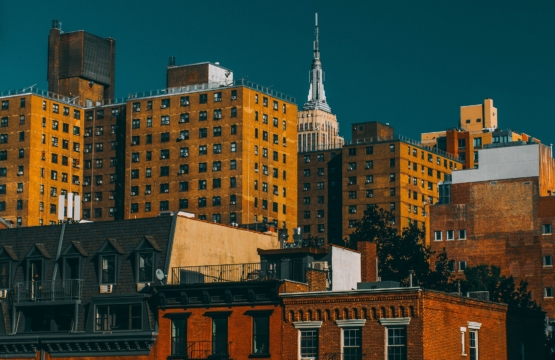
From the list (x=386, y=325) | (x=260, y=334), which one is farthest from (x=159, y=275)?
(x=386, y=325)

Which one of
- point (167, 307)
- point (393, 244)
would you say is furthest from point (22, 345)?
point (393, 244)

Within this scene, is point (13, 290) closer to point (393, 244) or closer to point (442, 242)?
point (393, 244)

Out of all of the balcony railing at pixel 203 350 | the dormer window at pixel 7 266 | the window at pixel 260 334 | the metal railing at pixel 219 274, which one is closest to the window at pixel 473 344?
the window at pixel 260 334

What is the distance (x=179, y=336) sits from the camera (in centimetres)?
7769

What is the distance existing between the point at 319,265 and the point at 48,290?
17452 millimetres

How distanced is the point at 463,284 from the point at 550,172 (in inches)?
1925

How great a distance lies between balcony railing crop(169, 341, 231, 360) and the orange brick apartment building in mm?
103225

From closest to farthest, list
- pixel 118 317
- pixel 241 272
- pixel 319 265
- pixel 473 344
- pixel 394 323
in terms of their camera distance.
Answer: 1. pixel 394 323
2. pixel 473 344
3. pixel 118 317
4. pixel 319 265
5. pixel 241 272

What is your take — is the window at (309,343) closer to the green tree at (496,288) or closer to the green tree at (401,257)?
the green tree at (496,288)

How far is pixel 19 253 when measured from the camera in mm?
85812

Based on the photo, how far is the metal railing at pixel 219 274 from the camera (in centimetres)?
7944

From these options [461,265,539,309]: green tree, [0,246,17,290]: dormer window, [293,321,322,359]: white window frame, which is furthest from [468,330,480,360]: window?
[461,265,539,309]: green tree

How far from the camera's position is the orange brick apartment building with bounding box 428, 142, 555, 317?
175 metres

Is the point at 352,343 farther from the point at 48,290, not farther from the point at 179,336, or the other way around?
the point at 48,290
